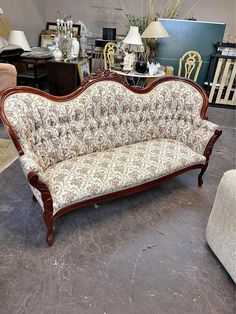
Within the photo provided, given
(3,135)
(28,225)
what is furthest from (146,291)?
(3,135)

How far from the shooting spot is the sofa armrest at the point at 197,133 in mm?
2193

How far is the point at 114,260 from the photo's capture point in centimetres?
159

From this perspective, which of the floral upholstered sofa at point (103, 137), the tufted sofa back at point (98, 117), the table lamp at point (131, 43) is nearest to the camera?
the floral upholstered sofa at point (103, 137)

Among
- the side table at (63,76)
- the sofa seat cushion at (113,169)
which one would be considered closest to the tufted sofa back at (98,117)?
the sofa seat cushion at (113,169)

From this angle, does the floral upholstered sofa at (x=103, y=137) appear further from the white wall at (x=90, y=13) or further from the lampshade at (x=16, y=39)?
the white wall at (x=90, y=13)

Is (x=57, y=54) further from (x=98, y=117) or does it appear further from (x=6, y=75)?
(x=98, y=117)

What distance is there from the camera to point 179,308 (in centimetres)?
135

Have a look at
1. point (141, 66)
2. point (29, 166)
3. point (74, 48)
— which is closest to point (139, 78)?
point (141, 66)

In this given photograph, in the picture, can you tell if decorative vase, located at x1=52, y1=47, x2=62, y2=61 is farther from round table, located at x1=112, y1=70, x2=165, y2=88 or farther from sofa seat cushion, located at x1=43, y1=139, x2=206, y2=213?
sofa seat cushion, located at x1=43, y1=139, x2=206, y2=213

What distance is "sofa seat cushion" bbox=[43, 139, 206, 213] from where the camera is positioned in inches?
63.1

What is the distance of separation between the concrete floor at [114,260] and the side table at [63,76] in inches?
76.8

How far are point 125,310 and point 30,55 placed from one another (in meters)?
4.07

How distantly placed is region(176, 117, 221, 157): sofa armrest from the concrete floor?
0.47m

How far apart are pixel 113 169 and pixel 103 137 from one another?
0.42 m
